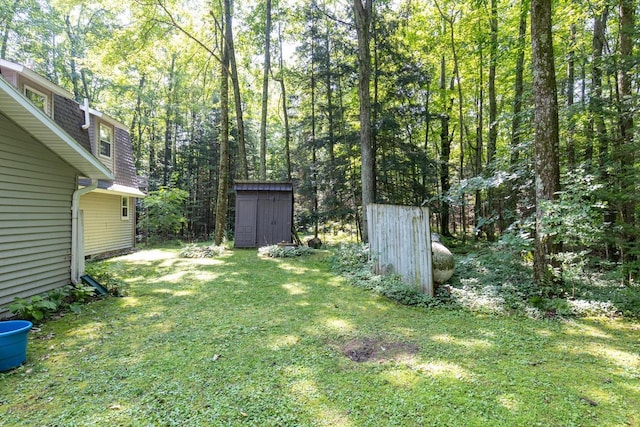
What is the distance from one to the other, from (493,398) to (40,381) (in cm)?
431

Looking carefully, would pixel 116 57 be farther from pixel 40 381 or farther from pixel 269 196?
pixel 40 381

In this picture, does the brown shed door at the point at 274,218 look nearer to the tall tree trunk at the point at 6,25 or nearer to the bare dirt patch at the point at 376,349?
the bare dirt patch at the point at 376,349

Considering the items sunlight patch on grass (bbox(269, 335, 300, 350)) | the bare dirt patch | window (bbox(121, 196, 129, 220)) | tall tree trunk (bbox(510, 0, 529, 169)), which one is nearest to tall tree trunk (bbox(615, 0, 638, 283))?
tall tree trunk (bbox(510, 0, 529, 169))

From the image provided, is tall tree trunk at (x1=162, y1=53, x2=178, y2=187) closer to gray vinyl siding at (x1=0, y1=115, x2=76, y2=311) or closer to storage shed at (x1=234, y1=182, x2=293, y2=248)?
storage shed at (x1=234, y1=182, x2=293, y2=248)

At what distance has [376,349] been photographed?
3770mm

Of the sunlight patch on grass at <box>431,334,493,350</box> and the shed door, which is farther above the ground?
the shed door

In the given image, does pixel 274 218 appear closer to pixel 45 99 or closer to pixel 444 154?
pixel 45 99

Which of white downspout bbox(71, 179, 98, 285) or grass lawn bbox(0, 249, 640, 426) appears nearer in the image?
grass lawn bbox(0, 249, 640, 426)

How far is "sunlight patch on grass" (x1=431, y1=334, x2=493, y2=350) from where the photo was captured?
3.81 m

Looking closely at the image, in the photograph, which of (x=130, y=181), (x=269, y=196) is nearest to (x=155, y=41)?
(x=130, y=181)

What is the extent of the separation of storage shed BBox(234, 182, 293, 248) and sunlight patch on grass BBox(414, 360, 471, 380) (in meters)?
9.97

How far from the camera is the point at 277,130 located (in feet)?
Result: 83.6

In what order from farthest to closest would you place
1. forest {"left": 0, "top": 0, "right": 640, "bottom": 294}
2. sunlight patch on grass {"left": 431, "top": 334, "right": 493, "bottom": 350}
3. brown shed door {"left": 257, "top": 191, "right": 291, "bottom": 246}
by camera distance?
1. brown shed door {"left": 257, "top": 191, "right": 291, "bottom": 246}
2. forest {"left": 0, "top": 0, "right": 640, "bottom": 294}
3. sunlight patch on grass {"left": 431, "top": 334, "right": 493, "bottom": 350}

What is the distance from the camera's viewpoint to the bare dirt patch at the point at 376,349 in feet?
11.7
